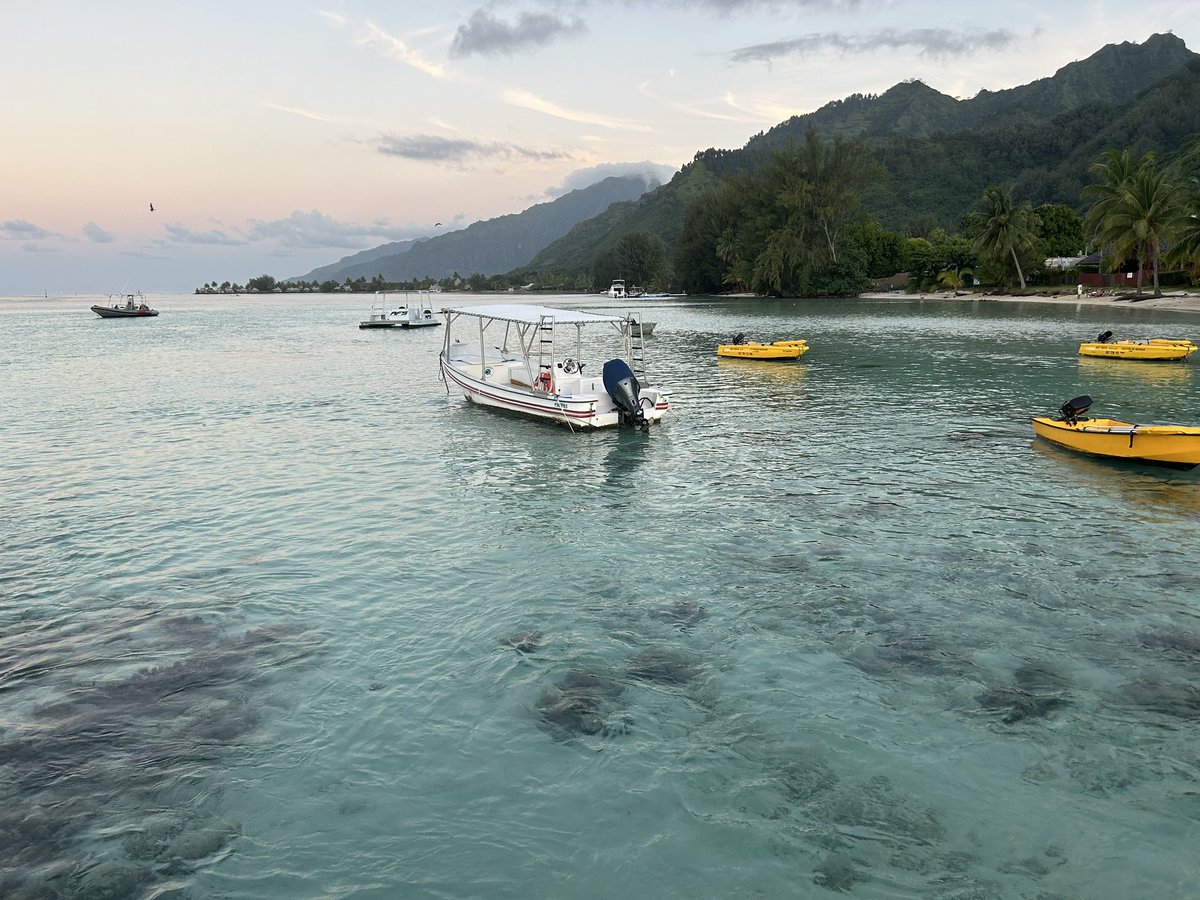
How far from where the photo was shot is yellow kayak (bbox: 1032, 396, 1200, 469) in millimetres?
21453

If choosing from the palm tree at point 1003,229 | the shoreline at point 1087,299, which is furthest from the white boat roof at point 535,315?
the palm tree at point 1003,229

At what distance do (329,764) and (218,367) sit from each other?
5547 centimetres

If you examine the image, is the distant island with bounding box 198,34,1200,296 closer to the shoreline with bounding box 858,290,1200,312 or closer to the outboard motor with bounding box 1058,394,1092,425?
the shoreline with bounding box 858,290,1200,312

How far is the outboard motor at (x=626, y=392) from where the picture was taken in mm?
29672

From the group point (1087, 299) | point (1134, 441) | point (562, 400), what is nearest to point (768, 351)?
point (562, 400)

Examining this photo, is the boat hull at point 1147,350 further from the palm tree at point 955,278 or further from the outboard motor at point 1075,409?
the palm tree at point 955,278

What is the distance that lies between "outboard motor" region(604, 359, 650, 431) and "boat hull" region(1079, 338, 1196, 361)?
34.6 m

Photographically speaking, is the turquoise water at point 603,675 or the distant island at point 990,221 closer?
the turquoise water at point 603,675

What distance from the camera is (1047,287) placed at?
116312 millimetres

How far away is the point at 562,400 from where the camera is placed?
99.0 ft

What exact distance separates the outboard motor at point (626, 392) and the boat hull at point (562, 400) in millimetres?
275

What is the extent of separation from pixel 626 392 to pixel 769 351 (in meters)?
27.2

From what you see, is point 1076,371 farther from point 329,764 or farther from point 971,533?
point 329,764

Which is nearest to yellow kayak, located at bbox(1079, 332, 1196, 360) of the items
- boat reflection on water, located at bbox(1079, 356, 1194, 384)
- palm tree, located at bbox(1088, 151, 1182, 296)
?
boat reflection on water, located at bbox(1079, 356, 1194, 384)
